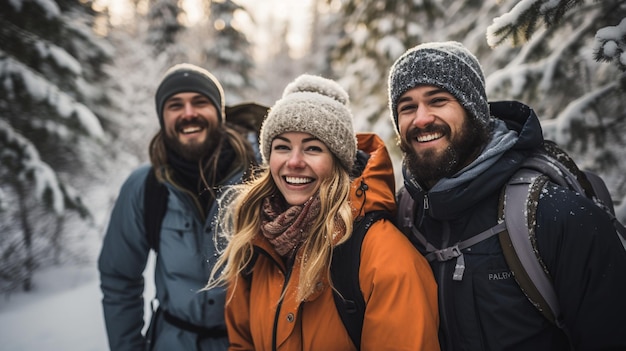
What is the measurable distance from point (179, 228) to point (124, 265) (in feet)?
2.33

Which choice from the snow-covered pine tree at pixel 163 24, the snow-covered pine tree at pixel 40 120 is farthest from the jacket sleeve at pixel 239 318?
the snow-covered pine tree at pixel 163 24

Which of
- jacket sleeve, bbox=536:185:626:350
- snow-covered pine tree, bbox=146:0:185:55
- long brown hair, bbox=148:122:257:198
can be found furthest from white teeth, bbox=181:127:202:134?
snow-covered pine tree, bbox=146:0:185:55

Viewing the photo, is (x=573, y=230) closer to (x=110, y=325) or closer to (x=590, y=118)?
(x=590, y=118)

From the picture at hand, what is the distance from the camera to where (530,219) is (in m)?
1.85

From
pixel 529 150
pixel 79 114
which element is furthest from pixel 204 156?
pixel 79 114

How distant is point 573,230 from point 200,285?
2.70 m

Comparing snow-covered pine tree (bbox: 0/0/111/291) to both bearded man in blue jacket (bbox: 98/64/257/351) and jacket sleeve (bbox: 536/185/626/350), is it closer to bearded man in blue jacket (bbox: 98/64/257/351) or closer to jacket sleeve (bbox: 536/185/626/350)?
bearded man in blue jacket (bbox: 98/64/257/351)

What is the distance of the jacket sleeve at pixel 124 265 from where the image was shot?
10.1 feet

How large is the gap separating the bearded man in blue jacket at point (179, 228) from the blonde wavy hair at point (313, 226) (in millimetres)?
276

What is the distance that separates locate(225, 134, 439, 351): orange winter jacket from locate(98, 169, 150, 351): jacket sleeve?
1.15 metres

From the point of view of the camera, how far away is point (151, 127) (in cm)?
1634

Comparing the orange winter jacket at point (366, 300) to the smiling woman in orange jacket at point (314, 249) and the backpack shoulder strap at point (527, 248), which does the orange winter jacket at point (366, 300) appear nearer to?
the smiling woman in orange jacket at point (314, 249)

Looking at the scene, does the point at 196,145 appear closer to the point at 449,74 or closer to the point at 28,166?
the point at 449,74

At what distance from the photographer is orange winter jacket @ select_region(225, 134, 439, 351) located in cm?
179
